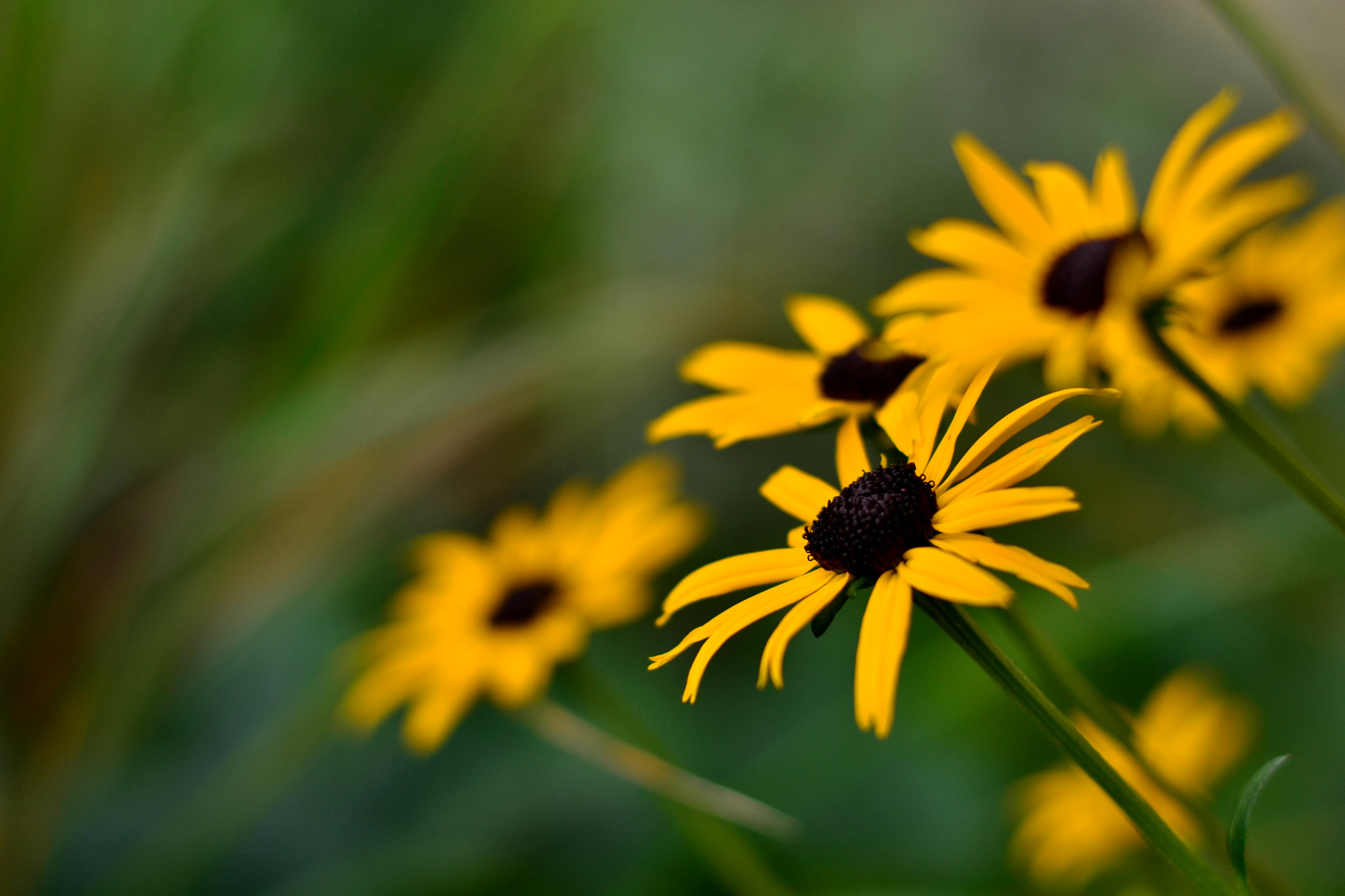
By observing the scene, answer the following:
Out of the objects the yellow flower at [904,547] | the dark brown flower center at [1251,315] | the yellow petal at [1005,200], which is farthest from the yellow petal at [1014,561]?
the dark brown flower center at [1251,315]

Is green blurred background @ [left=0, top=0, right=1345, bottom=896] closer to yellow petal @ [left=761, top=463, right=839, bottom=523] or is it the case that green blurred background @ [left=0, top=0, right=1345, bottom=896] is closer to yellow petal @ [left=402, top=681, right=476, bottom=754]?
yellow petal @ [left=402, top=681, right=476, bottom=754]

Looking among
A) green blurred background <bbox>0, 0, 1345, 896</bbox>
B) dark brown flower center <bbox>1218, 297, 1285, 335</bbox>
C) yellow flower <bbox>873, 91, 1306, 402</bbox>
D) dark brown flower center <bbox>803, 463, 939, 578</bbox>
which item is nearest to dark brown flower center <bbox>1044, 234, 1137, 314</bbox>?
yellow flower <bbox>873, 91, 1306, 402</bbox>

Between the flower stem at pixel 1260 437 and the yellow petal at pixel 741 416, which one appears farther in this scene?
the yellow petal at pixel 741 416

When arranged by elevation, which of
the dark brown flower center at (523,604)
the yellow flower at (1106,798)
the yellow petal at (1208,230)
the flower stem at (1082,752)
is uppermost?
the dark brown flower center at (523,604)

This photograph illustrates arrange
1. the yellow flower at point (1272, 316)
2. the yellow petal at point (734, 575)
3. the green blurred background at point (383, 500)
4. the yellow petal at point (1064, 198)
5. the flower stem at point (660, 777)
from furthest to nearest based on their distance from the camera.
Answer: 1. the green blurred background at point (383, 500)
2. the yellow flower at point (1272, 316)
3. the flower stem at point (660, 777)
4. the yellow petal at point (1064, 198)
5. the yellow petal at point (734, 575)

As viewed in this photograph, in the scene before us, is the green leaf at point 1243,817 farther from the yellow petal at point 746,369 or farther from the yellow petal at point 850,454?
the yellow petal at point 746,369

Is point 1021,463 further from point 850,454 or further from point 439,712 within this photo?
point 439,712

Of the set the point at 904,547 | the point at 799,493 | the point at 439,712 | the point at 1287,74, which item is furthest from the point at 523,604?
the point at 1287,74

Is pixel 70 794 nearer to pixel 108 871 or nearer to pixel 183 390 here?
pixel 108 871
